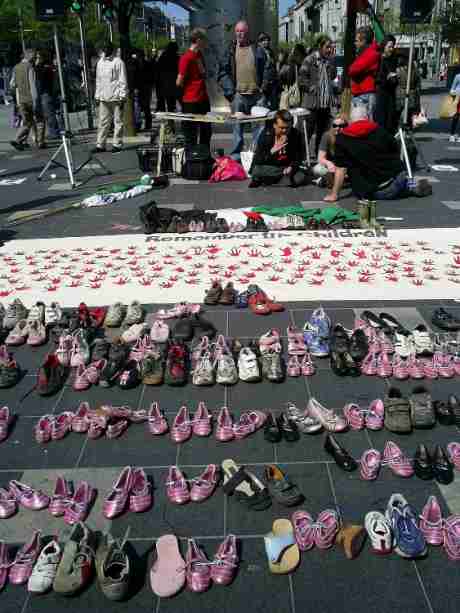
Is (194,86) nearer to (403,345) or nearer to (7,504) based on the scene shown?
(403,345)

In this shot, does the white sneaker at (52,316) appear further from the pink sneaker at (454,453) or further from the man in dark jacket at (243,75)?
the man in dark jacket at (243,75)

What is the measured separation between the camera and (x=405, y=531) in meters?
2.67

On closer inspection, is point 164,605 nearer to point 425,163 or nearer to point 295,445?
point 295,445

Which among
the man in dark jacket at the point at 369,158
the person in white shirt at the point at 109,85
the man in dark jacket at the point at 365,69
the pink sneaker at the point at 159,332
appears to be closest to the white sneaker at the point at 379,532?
the pink sneaker at the point at 159,332

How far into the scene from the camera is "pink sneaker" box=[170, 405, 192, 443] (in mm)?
3533

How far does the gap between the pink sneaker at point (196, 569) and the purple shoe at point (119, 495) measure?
0.48 m

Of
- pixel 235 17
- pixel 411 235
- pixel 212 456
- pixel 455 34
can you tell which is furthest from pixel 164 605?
pixel 455 34

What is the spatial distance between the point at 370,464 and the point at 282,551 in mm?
761

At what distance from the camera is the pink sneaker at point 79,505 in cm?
293

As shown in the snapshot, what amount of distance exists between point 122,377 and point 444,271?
3.61 meters

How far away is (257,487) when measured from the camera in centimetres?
303

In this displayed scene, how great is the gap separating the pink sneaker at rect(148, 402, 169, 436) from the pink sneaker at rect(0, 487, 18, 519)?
34.7 inches

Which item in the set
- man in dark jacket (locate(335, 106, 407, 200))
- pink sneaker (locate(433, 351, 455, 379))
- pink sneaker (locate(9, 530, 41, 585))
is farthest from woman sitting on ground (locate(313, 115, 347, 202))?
pink sneaker (locate(9, 530, 41, 585))

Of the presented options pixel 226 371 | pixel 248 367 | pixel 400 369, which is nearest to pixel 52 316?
pixel 226 371
